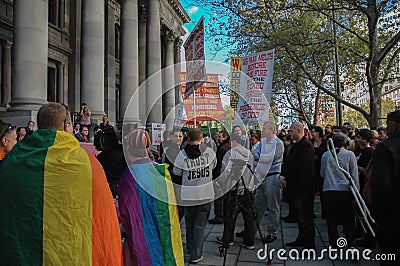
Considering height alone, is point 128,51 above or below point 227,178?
above

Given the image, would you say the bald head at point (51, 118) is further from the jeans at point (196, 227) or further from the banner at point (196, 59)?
the banner at point (196, 59)

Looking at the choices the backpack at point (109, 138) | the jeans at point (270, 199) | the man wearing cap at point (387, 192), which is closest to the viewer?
the man wearing cap at point (387, 192)

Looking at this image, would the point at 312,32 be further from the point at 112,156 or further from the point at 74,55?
the point at 74,55

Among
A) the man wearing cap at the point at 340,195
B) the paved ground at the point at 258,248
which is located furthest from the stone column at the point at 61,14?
the man wearing cap at the point at 340,195

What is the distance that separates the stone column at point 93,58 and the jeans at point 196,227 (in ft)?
35.3

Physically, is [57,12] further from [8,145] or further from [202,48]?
[8,145]

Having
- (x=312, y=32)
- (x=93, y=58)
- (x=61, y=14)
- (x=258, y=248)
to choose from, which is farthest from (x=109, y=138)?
(x=61, y=14)

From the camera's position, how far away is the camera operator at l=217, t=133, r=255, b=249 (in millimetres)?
5320

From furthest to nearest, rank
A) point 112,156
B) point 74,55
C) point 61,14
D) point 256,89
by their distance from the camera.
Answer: point 74,55, point 61,14, point 256,89, point 112,156

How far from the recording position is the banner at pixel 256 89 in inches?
362

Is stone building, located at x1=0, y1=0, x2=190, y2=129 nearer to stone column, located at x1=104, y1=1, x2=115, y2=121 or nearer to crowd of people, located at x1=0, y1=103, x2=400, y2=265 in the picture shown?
stone column, located at x1=104, y1=1, x2=115, y2=121

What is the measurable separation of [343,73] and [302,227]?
1750 cm

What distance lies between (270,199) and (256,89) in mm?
3802

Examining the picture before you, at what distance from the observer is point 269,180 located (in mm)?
6547
